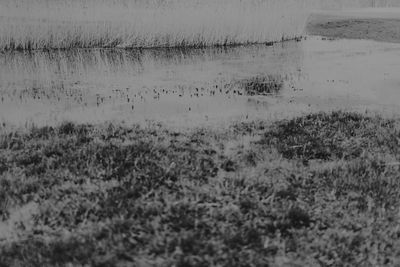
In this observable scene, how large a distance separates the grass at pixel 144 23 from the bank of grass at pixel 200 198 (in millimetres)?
17916

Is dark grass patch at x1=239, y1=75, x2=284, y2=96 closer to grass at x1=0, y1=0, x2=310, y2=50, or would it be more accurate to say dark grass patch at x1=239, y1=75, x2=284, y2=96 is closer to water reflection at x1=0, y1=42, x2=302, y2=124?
water reflection at x1=0, y1=42, x2=302, y2=124

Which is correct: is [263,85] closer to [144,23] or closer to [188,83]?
[188,83]

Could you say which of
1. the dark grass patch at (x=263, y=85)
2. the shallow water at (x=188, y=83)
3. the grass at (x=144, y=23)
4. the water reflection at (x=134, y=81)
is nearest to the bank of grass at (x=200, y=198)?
the shallow water at (x=188, y=83)

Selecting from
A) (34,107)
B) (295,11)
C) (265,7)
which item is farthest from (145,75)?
(295,11)

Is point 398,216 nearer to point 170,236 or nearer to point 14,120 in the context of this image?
point 170,236

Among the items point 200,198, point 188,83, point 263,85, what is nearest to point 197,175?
point 200,198

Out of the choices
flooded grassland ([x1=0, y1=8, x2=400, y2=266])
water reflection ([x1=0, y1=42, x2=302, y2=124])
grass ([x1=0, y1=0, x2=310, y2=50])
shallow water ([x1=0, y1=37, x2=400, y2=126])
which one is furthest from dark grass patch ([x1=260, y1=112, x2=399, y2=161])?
grass ([x1=0, y1=0, x2=310, y2=50])

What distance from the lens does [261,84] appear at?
19.2m

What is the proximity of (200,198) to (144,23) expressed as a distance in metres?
24.6

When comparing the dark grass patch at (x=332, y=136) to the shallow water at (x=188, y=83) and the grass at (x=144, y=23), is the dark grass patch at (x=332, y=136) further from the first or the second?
the grass at (x=144, y=23)

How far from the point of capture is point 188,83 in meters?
19.0

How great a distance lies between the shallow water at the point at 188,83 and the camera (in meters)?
14.2

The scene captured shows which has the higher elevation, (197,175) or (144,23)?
(144,23)

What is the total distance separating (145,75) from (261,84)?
5366 millimetres
